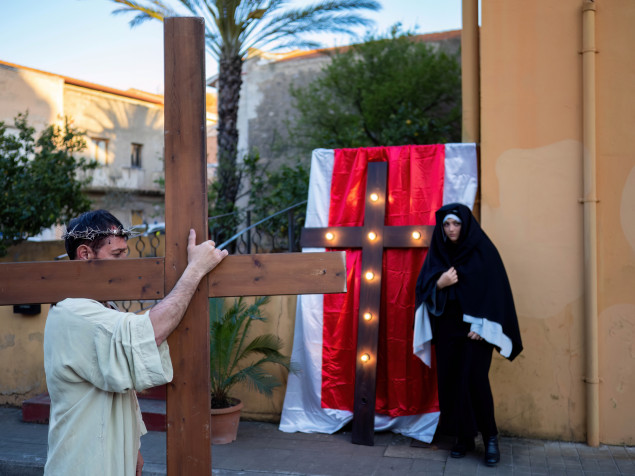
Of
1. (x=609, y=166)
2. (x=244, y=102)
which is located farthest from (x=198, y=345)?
(x=244, y=102)

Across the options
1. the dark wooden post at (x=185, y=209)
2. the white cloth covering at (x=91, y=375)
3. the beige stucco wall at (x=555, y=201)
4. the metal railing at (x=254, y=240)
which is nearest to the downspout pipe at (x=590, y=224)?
the beige stucco wall at (x=555, y=201)

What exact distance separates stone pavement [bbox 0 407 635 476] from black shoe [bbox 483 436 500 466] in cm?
5

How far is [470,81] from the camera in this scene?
6.09m

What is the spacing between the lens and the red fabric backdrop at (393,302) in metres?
5.82

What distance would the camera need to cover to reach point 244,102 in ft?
74.5

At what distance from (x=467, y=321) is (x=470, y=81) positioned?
240cm

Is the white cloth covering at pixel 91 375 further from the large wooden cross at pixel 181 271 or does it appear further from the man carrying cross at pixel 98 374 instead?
the large wooden cross at pixel 181 271

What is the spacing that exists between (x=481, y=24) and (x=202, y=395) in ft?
15.3

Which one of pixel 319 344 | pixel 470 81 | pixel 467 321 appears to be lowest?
pixel 319 344

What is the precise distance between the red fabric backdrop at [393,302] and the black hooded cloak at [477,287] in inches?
24.6

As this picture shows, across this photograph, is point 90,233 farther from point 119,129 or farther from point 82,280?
point 119,129

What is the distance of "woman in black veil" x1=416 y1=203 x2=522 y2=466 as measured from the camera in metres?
5.01

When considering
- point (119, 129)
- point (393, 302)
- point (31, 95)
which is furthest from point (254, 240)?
point (119, 129)

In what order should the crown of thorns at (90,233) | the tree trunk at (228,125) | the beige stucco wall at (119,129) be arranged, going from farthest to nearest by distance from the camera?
the beige stucco wall at (119,129) → the tree trunk at (228,125) → the crown of thorns at (90,233)
